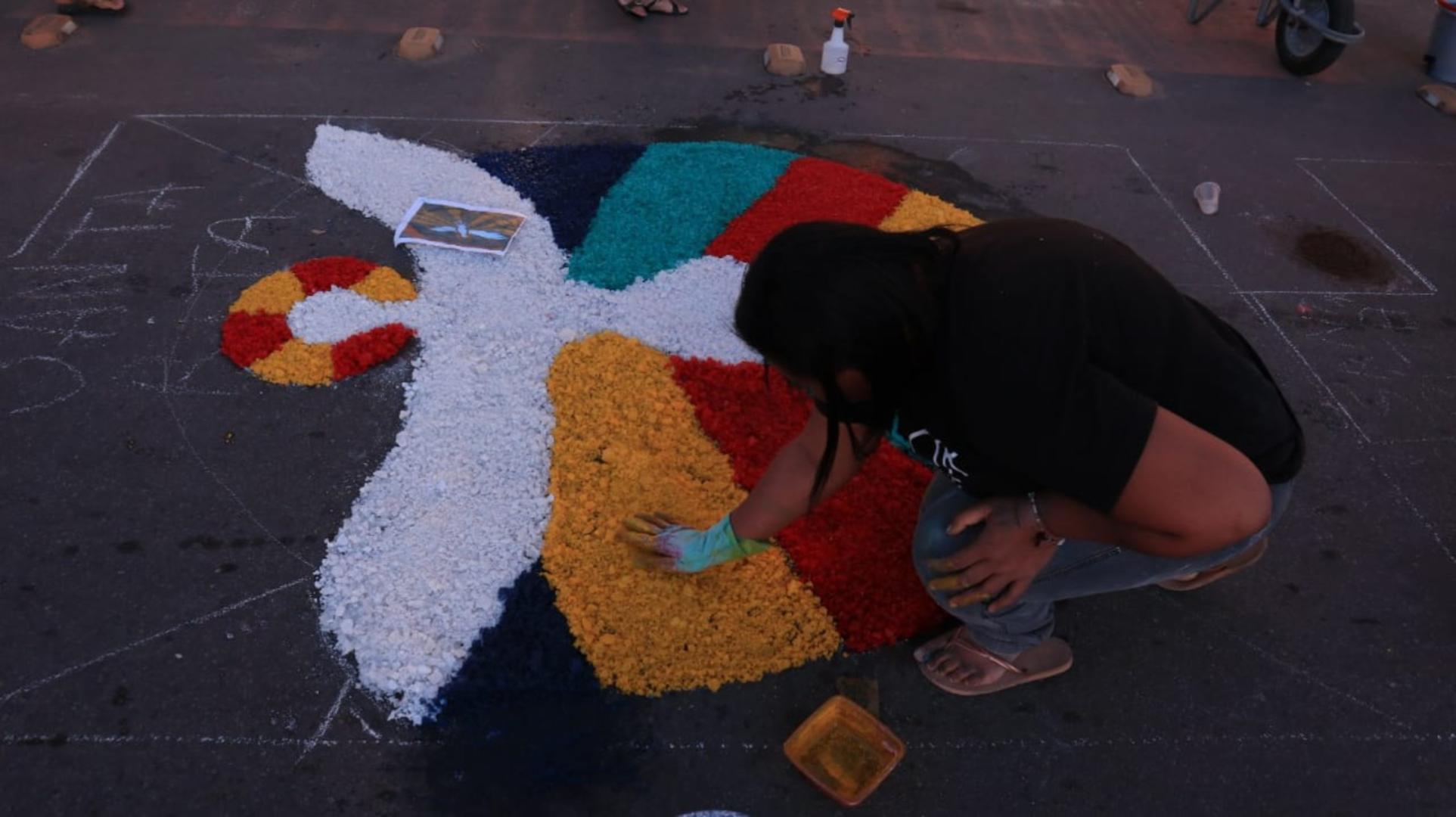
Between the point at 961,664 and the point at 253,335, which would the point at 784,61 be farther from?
the point at 961,664

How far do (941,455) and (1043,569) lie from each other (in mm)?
449

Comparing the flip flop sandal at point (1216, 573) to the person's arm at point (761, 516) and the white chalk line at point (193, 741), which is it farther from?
the white chalk line at point (193, 741)

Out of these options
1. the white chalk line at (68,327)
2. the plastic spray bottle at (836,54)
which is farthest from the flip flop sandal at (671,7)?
the white chalk line at (68,327)

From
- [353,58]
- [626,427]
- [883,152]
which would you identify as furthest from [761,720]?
[353,58]

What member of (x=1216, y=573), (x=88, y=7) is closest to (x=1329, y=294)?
(x=1216, y=573)

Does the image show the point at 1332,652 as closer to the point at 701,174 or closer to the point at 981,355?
the point at 981,355

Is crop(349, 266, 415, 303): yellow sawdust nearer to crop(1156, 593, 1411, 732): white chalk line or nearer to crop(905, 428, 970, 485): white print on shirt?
crop(905, 428, 970, 485): white print on shirt

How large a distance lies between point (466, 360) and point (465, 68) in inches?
A: 111

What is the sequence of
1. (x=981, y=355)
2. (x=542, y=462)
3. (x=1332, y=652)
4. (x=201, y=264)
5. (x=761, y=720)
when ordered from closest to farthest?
(x=981, y=355) → (x=761, y=720) → (x=1332, y=652) → (x=542, y=462) → (x=201, y=264)

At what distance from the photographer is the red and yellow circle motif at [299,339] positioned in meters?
3.36

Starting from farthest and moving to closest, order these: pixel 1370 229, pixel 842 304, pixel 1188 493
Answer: pixel 1370 229
pixel 1188 493
pixel 842 304

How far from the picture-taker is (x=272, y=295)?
366 centimetres

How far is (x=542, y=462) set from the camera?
3.06 meters

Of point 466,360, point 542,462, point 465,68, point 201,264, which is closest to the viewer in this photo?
point 542,462
